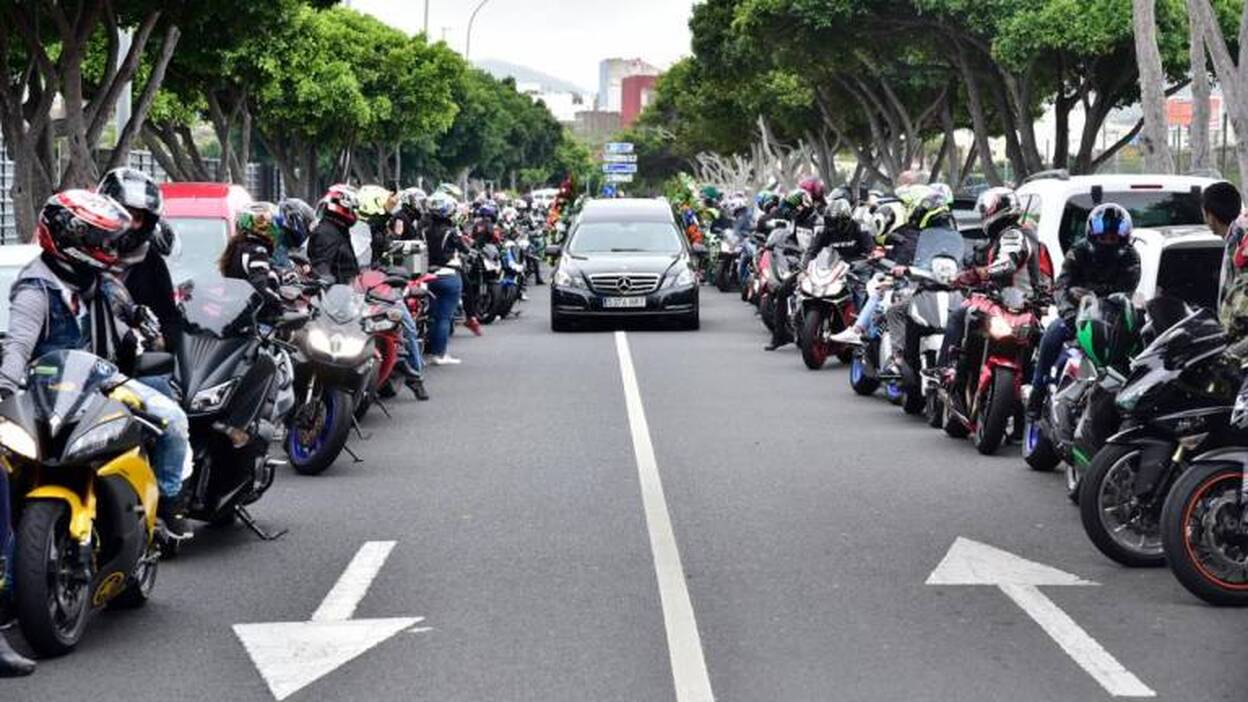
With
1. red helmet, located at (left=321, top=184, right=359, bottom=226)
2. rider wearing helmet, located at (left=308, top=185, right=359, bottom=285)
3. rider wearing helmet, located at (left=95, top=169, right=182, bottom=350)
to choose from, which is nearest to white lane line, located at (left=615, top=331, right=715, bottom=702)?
rider wearing helmet, located at (left=95, top=169, right=182, bottom=350)

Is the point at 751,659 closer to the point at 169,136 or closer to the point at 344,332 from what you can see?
the point at 344,332

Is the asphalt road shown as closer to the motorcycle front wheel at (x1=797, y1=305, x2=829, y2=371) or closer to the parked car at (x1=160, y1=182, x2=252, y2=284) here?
the parked car at (x1=160, y1=182, x2=252, y2=284)

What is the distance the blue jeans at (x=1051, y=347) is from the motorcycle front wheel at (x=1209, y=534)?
350 cm

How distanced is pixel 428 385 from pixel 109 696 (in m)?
12.5

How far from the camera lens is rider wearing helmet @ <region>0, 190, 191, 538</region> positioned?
8.53 meters

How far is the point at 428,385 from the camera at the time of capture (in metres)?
20.0

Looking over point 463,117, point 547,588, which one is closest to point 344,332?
point 547,588

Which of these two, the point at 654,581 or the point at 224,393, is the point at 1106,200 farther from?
the point at 224,393

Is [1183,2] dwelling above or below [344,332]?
above

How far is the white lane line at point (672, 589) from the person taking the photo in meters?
7.71

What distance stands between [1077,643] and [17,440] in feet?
12.8

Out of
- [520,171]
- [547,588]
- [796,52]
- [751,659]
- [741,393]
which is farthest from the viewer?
[520,171]

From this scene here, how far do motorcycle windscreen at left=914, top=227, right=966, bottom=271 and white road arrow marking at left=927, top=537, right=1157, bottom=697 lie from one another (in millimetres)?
6375

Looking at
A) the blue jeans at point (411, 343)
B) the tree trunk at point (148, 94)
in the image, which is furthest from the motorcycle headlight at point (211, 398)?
the tree trunk at point (148, 94)
